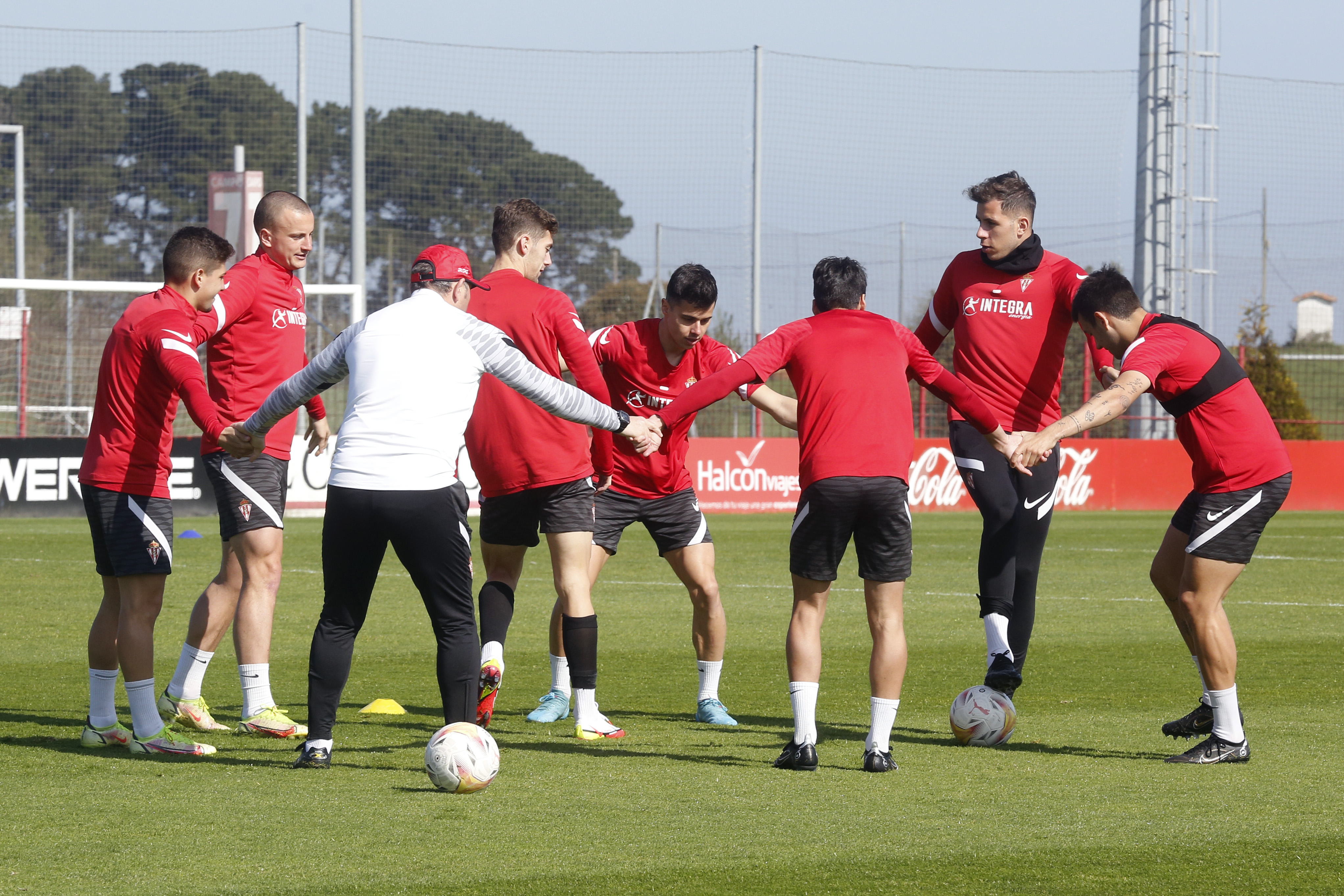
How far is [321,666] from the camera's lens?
18.5ft

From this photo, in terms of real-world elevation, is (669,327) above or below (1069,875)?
above

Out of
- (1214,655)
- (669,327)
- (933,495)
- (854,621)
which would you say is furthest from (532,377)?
(933,495)

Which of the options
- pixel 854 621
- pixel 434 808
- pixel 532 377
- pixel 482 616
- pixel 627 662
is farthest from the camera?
pixel 854 621

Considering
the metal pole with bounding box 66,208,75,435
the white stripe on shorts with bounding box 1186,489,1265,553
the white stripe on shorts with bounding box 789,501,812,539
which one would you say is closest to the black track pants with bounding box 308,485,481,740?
the white stripe on shorts with bounding box 789,501,812,539

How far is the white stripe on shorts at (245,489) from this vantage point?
260 inches

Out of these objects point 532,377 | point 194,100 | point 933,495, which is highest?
point 194,100

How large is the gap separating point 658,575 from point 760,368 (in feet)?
27.5

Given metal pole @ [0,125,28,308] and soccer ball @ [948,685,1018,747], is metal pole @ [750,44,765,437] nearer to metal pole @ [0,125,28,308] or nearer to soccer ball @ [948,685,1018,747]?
metal pole @ [0,125,28,308]

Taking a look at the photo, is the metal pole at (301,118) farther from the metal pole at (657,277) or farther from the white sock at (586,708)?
the white sock at (586,708)

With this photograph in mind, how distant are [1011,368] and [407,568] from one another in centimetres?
318

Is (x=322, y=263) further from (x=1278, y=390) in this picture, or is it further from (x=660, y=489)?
(x=660, y=489)

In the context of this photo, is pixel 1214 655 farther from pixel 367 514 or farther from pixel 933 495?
pixel 933 495

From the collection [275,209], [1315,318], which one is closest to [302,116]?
[275,209]

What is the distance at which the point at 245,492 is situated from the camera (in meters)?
6.61
